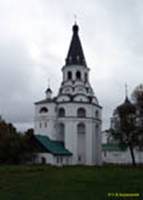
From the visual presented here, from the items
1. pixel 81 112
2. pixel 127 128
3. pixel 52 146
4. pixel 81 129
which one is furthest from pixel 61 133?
pixel 127 128

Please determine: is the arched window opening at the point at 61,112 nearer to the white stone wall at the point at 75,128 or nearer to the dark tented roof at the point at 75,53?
the white stone wall at the point at 75,128

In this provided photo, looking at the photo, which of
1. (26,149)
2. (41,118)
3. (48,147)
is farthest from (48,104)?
(26,149)

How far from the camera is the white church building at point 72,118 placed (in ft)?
194

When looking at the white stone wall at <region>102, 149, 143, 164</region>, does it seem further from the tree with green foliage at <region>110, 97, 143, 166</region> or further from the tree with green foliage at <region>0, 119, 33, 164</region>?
the tree with green foliage at <region>0, 119, 33, 164</region>

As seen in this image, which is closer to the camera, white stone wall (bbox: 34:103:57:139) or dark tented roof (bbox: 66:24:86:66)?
white stone wall (bbox: 34:103:57:139)

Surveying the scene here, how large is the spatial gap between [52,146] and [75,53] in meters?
19.9

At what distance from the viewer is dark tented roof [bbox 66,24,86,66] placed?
64938 mm

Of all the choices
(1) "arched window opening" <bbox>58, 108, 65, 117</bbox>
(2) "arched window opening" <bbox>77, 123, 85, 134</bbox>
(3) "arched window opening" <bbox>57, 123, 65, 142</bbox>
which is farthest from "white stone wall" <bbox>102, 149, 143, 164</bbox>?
(1) "arched window opening" <bbox>58, 108, 65, 117</bbox>

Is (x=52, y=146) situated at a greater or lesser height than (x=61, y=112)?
lesser

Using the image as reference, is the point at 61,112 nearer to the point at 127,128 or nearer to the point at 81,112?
the point at 81,112

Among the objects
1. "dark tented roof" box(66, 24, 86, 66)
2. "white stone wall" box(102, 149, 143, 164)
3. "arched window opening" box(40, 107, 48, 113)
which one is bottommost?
"white stone wall" box(102, 149, 143, 164)

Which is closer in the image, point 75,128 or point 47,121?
point 75,128

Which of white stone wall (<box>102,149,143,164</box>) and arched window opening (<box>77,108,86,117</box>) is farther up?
arched window opening (<box>77,108,86,117</box>)

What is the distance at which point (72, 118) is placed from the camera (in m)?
59.9
